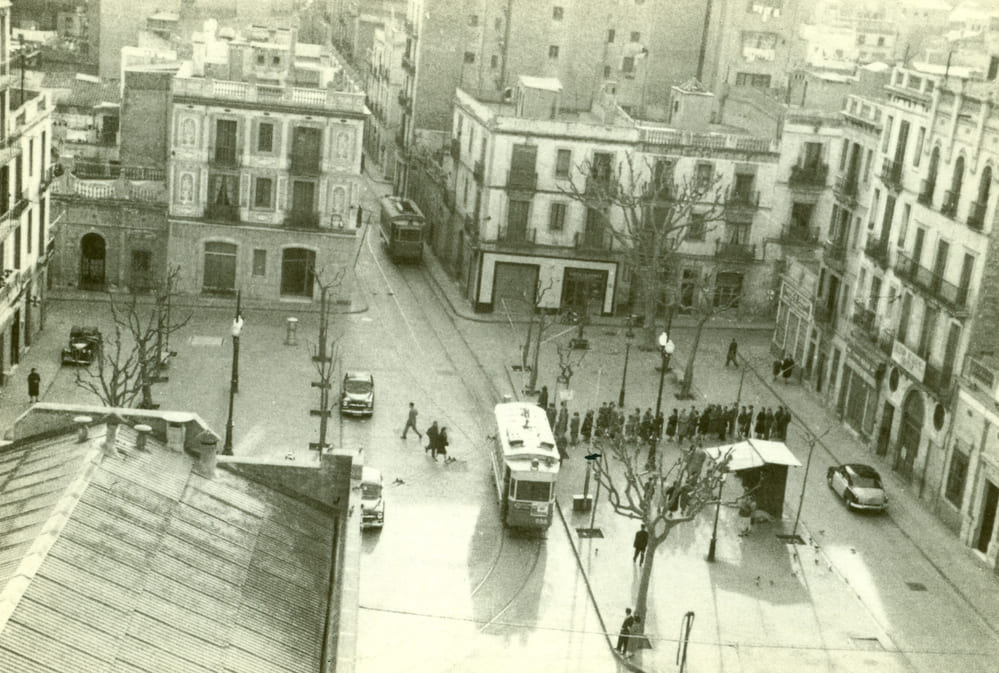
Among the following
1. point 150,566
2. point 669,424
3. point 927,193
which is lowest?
point 669,424

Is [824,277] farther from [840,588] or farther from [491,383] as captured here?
[840,588]

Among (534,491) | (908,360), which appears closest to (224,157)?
(534,491)

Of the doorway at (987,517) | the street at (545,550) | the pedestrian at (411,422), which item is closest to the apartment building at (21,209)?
the street at (545,550)

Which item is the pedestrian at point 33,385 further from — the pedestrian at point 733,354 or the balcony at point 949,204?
the balcony at point 949,204

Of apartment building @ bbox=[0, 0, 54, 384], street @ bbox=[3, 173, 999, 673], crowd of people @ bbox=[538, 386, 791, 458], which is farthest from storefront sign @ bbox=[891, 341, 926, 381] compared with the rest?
apartment building @ bbox=[0, 0, 54, 384]

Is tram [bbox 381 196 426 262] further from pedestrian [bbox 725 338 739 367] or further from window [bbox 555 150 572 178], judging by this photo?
pedestrian [bbox 725 338 739 367]

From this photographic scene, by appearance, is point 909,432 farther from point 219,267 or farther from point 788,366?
point 219,267
